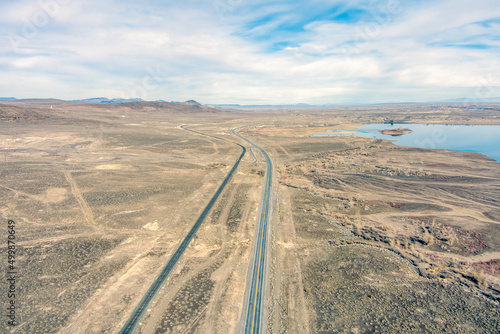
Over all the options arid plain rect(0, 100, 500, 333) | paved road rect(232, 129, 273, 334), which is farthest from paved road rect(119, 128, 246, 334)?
paved road rect(232, 129, 273, 334)

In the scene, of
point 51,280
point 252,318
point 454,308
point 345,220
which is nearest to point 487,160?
point 345,220

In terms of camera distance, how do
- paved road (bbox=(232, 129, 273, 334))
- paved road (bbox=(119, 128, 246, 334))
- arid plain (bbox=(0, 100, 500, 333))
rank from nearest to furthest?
paved road (bbox=(119, 128, 246, 334)) < paved road (bbox=(232, 129, 273, 334)) < arid plain (bbox=(0, 100, 500, 333))

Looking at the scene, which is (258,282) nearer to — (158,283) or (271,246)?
(271,246)

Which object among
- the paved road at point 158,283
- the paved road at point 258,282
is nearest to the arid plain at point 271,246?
the paved road at point 158,283

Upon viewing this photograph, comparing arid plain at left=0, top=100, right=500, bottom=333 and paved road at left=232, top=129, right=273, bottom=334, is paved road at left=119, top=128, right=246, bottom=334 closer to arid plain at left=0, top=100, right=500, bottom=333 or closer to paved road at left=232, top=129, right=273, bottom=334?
arid plain at left=0, top=100, right=500, bottom=333

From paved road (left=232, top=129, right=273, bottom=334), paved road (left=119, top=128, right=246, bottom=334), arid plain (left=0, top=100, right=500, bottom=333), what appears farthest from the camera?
arid plain (left=0, top=100, right=500, bottom=333)

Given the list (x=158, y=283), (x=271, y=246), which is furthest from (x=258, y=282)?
(x=158, y=283)

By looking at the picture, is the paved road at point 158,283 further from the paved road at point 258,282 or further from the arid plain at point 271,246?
the paved road at point 258,282

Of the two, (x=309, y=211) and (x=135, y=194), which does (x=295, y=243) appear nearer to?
(x=309, y=211)
